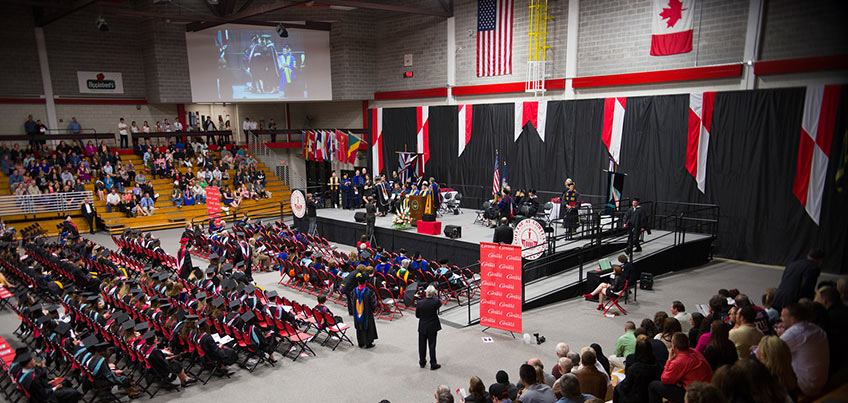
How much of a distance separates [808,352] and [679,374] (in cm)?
109

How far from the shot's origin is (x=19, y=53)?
22719 millimetres

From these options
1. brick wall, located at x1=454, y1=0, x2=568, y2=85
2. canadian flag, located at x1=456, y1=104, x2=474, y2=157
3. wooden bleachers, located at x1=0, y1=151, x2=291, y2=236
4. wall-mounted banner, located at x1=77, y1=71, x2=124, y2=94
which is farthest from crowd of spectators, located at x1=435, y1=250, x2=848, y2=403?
wall-mounted banner, located at x1=77, y1=71, x2=124, y2=94

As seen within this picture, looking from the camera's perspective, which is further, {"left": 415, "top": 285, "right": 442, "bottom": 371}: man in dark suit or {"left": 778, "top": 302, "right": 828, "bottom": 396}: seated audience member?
{"left": 415, "top": 285, "right": 442, "bottom": 371}: man in dark suit

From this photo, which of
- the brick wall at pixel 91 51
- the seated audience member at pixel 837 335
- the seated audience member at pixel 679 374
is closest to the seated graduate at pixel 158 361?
the seated audience member at pixel 679 374

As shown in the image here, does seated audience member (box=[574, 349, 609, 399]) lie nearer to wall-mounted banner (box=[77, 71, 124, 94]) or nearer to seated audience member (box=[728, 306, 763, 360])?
seated audience member (box=[728, 306, 763, 360])

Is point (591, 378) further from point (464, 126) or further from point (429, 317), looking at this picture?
point (464, 126)

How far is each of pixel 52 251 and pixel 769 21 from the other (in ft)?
63.4

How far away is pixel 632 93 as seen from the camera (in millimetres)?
16500

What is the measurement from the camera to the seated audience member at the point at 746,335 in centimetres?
532

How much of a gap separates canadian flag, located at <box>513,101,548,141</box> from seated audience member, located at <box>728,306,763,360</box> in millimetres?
13705

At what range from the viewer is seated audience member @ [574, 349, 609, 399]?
203 inches

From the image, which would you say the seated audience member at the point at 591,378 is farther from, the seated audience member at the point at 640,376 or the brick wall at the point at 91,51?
the brick wall at the point at 91,51

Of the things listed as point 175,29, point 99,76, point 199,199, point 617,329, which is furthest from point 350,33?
point 617,329

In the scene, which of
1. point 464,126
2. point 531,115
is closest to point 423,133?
point 464,126
